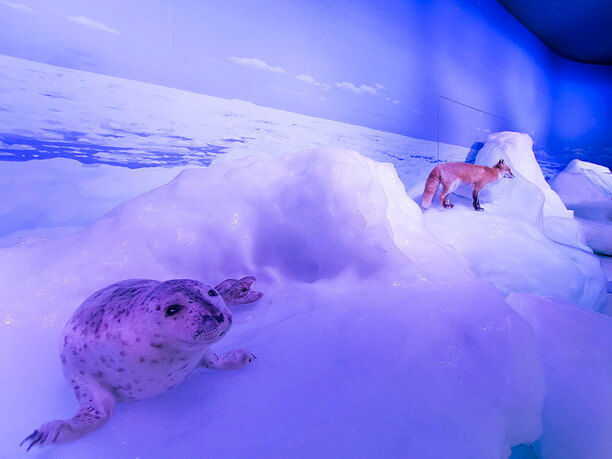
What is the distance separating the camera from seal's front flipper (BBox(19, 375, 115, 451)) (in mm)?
708

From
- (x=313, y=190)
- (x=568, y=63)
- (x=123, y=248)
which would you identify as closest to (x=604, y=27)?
(x=568, y=63)

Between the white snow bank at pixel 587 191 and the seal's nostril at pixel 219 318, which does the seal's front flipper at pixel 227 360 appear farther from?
the white snow bank at pixel 587 191

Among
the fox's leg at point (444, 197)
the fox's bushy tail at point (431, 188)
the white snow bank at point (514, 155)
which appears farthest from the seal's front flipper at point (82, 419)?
the white snow bank at point (514, 155)

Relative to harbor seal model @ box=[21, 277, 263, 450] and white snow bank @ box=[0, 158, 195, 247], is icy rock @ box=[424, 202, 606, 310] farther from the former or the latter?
white snow bank @ box=[0, 158, 195, 247]

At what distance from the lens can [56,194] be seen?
1.96 m

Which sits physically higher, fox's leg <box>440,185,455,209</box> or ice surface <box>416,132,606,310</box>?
fox's leg <box>440,185,455,209</box>

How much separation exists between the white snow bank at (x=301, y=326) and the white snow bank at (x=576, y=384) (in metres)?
0.12

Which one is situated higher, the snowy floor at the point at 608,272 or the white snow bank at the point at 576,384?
the white snow bank at the point at 576,384

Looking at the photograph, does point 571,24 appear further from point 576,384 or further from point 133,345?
point 133,345

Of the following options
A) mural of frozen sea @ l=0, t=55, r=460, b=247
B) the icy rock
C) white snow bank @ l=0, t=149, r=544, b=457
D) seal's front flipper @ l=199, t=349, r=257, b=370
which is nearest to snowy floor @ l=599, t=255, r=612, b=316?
the icy rock

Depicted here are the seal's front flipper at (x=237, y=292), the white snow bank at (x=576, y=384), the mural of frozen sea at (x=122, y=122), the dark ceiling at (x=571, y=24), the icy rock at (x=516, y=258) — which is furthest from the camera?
the dark ceiling at (x=571, y=24)

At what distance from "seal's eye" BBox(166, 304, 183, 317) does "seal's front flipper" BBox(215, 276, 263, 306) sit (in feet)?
1.89

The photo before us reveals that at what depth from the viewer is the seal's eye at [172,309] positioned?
769 millimetres

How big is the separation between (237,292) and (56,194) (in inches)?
60.0
